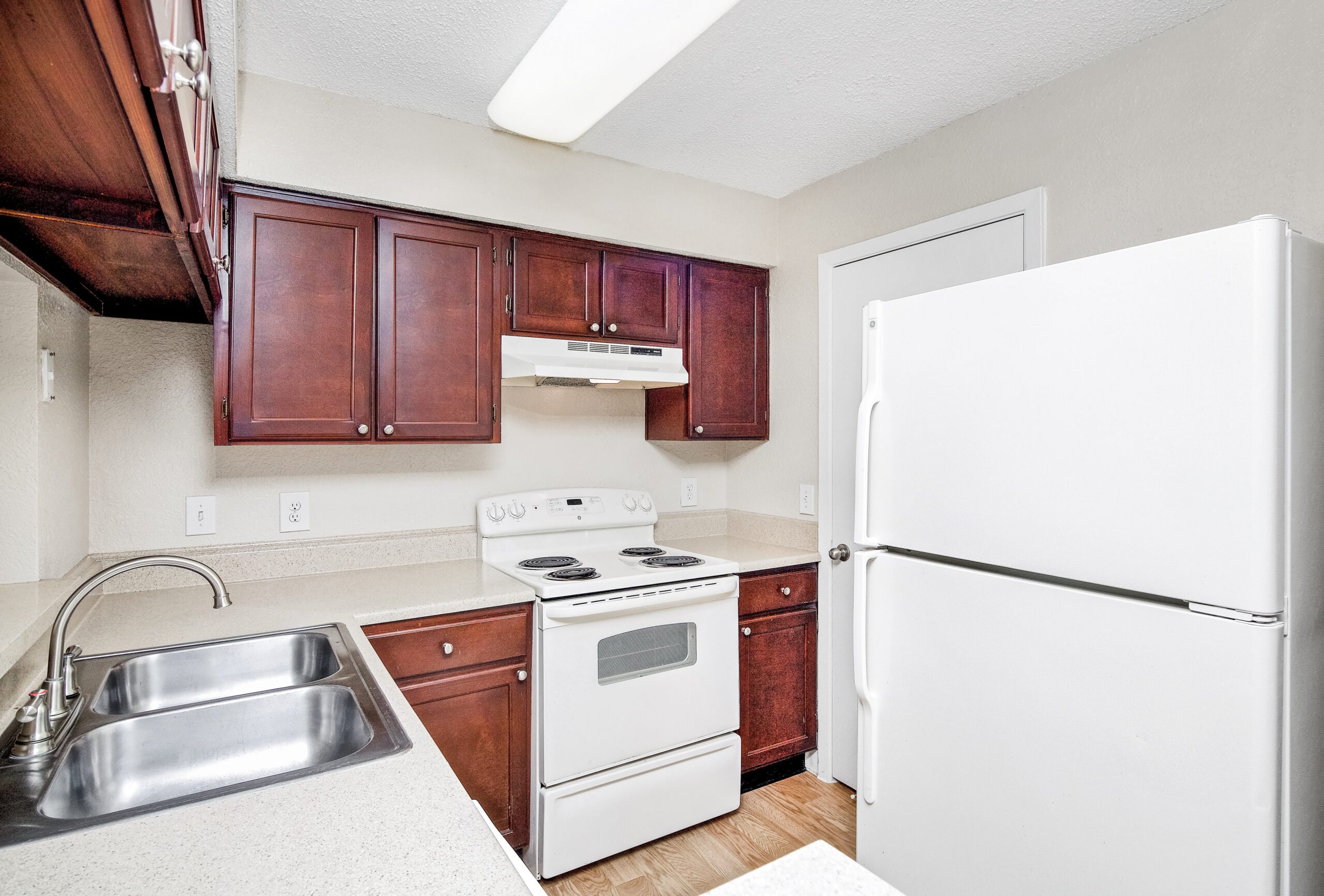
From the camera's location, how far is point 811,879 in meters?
0.68

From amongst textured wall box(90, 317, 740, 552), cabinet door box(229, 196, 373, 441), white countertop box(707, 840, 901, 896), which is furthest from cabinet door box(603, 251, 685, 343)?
white countertop box(707, 840, 901, 896)

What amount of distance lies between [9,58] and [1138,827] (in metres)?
1.86

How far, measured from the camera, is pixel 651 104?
2121 mm

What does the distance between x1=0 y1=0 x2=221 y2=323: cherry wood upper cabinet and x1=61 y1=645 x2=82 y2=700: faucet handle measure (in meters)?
0.69

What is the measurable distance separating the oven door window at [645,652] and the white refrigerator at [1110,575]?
78cm

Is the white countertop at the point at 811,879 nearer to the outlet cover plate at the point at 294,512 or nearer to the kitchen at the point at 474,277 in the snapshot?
the kitchen at the point at 474,277

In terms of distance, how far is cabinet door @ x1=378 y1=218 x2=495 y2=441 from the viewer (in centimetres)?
215

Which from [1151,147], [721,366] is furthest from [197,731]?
[1151,147]

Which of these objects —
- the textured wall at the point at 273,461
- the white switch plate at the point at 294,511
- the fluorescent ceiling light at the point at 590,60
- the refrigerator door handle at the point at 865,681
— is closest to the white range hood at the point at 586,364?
the textured wall at the point at 273,461

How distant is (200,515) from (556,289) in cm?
133

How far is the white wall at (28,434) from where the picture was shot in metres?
1.49

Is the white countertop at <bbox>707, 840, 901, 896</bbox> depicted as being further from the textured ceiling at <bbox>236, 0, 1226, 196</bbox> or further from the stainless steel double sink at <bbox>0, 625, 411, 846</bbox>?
the textured ceiling at <bbox>236, 0, 1226, 196</bbox>

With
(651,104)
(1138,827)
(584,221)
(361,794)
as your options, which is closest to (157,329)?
(584,221)

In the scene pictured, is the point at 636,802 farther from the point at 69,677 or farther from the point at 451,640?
the point at 69,677
